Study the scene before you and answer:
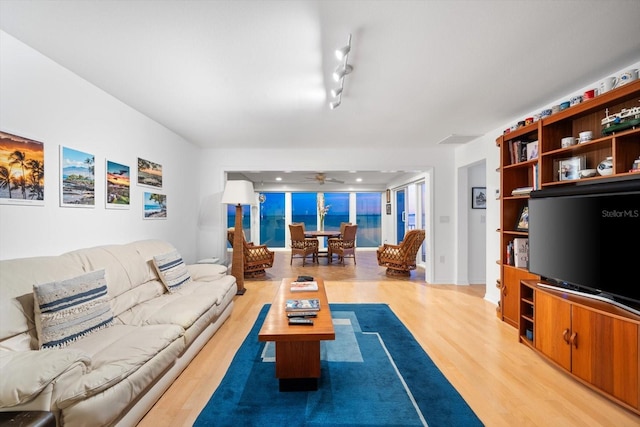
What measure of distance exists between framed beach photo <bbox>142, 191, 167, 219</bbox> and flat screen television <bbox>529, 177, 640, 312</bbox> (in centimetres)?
429

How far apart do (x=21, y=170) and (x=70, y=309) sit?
110 centimetres

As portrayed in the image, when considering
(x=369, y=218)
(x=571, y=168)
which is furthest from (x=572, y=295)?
(x=369, y=218)

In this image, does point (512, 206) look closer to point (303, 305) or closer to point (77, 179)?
point (303, 305)

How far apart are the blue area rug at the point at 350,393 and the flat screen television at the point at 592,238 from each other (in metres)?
1.31

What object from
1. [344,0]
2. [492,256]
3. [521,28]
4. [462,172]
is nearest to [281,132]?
[344,0]

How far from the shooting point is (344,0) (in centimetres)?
156

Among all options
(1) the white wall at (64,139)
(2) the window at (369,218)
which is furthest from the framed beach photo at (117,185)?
(2) the window at (369,218)

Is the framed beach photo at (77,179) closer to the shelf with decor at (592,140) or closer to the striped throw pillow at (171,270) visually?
the striped throw pillow at (171,270)

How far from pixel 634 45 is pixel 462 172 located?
2.97 meters

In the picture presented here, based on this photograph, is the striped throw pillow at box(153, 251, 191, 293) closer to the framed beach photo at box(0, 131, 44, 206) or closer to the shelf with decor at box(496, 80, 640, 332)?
the framed beach photo at box(0, 131, 44, 206)

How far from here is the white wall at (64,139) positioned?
1.94 m

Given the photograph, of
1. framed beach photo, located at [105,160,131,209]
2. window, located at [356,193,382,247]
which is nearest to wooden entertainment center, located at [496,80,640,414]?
framed beach photo, located at [105,160,131,209]

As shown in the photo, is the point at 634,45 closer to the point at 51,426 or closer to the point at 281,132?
the point at 281,132

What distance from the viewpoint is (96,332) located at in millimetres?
1946
